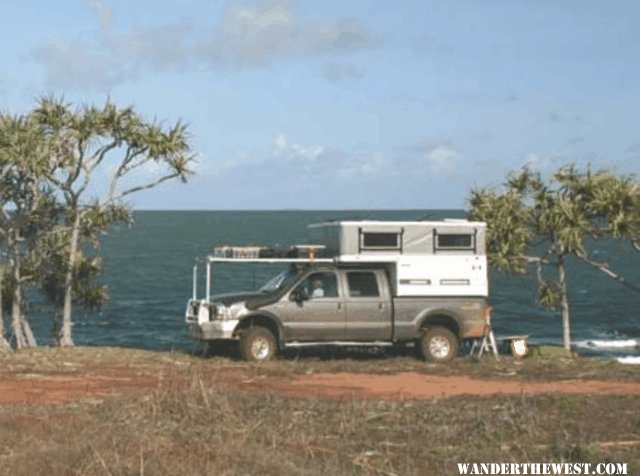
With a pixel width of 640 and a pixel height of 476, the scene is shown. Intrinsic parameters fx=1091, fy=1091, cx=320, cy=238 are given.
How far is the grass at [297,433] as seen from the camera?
9320 millimetres

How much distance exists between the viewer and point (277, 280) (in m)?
20.0

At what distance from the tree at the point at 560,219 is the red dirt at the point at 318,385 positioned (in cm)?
560

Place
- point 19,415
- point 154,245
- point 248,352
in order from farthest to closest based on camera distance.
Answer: point 154,245 → point 248,352 → point 19,415

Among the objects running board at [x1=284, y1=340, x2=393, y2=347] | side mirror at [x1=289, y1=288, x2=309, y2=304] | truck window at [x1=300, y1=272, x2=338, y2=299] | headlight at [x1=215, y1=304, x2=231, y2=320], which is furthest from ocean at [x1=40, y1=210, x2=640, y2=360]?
headlight at [x1=215, y1=304, x2=231, y2=320]

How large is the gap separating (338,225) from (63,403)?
754 cm

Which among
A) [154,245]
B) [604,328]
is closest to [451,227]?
[604,328]

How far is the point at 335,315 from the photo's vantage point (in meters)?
19.4

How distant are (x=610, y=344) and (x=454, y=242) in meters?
16.1

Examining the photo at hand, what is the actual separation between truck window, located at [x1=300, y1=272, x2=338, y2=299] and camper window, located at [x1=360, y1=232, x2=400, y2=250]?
0.83 meters

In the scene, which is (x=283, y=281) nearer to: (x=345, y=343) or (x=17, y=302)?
(x=345, y=343)

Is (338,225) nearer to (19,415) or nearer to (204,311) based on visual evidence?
(204,311)

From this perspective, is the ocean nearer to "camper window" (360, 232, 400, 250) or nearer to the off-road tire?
"camper window" (360, 232, 400, 250)

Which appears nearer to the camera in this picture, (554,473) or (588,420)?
(554,473)

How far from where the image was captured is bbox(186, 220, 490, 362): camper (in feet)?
63.2
